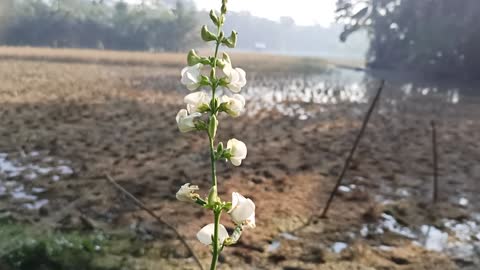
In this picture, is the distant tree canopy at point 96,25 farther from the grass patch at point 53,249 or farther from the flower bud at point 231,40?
the flower bud at point 231,40

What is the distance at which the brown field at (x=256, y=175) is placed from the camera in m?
3.87

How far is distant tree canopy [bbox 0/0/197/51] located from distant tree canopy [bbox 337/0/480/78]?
794 inches

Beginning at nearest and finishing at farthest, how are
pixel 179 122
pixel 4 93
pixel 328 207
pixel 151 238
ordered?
pixel 179 122, pixel 151 238, pixel 328 207, pixel 4 93

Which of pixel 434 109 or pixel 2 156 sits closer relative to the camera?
pixel 2 156

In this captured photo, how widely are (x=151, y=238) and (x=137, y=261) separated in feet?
1.30

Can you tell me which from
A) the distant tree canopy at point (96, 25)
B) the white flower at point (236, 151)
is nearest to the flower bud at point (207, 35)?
the white flower at point (236, 151)

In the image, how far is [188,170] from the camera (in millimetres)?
5820

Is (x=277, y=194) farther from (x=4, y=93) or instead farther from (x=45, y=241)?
(x=4, y=93)

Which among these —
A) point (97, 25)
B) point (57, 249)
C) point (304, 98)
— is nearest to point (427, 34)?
point (304, 98)

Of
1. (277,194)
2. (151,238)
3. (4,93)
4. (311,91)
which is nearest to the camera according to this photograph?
(151,238)

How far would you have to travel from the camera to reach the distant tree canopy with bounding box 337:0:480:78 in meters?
26.1

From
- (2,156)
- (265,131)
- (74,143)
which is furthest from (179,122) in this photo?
(265,131)

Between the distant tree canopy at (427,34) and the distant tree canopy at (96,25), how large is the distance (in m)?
20.2

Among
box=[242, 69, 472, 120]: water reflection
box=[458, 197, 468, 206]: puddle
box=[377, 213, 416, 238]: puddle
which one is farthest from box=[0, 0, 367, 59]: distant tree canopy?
box=[377, 213, 416, 238]: puddle
